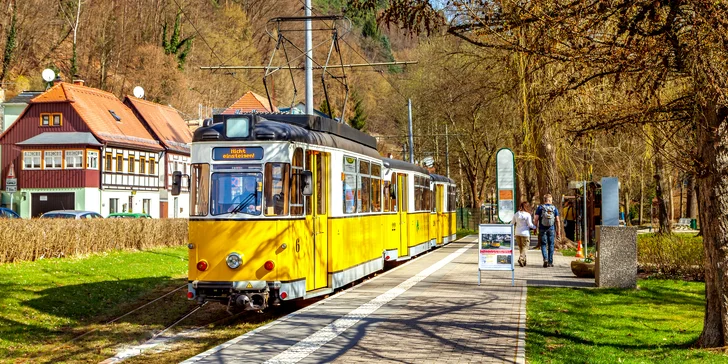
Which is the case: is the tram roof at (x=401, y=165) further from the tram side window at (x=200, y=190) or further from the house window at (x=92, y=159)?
the house window at (x=92, y=159)

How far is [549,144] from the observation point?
2902 centimetres

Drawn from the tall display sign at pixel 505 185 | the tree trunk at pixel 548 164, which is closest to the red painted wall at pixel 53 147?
the tree trunk at pixel 548 164

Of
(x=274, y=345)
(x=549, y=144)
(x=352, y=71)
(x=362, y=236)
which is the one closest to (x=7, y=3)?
(x=352, y=71)

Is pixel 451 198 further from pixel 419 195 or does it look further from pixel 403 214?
pixel 403 214

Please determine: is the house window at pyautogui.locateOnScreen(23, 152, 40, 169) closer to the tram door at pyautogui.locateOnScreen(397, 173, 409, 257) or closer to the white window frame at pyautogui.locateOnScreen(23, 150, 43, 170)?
the white window frame at pyautogui.locateOnScreen(23, 150, 43, 170)

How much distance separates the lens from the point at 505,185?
18.0 meters

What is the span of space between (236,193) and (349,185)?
3584 mm

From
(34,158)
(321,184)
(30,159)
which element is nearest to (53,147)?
(34,158)

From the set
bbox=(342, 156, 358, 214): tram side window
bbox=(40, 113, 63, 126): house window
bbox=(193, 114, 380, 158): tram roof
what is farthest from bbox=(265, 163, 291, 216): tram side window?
bbox=(40, 113, 63, 126): house window

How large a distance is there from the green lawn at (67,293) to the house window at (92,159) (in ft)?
99.5

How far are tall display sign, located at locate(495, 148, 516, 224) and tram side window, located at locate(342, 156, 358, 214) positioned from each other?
2.79m

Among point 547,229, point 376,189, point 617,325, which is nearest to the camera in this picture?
point 617,325

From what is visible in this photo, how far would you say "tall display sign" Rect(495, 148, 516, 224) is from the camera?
17.7 metres

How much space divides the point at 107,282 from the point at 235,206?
874 cm
